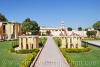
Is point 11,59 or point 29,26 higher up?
point 29,26

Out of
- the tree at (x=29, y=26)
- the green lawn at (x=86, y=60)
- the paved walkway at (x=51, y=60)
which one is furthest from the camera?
the tree at (x=29, y=26)

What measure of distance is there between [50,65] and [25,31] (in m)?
50.2

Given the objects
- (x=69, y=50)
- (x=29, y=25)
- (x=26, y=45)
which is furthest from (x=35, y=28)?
(x=69, y=50)

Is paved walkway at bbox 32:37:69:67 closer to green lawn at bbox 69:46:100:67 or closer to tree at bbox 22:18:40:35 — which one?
green lawn at bbox 69:46:100:67

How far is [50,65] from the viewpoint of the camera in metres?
9.30

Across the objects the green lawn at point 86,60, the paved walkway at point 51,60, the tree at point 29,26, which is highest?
Result: the tree at point 29,26

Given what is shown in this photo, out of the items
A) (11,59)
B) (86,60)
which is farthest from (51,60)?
(11,59)

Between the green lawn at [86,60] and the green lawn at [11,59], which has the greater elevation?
the green lawn at [11,59]

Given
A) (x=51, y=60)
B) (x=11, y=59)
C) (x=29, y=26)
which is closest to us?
(x=51, y=60)

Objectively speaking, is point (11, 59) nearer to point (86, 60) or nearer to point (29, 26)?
point (86, 60)

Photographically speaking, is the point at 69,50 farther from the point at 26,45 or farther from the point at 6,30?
the point at 6,30

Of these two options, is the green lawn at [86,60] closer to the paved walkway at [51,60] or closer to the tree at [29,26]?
the paved walkway at [51,60]

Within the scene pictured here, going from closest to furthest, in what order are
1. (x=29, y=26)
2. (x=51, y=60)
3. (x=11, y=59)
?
(x=51, y=60)
(x=11, y=59)
(x=29, y=26)

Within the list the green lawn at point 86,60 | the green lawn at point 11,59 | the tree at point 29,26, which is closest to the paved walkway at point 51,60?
the green lawn at point 86,60
